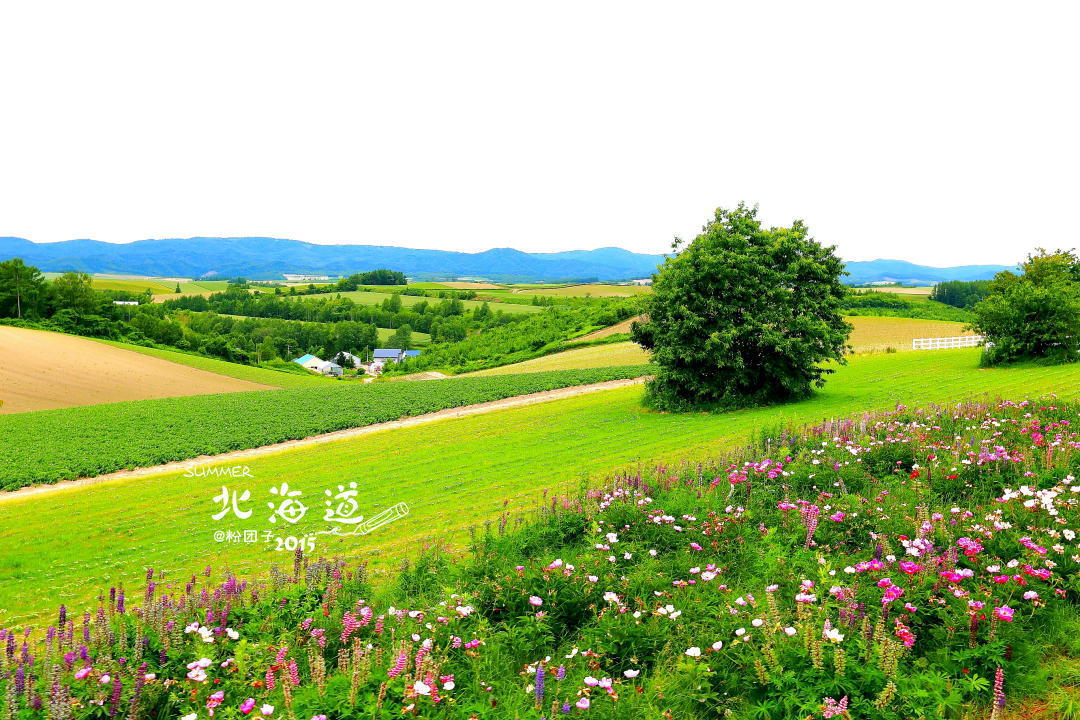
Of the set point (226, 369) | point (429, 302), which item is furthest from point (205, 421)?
point (429, 302)

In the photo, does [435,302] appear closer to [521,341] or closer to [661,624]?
[521,341]

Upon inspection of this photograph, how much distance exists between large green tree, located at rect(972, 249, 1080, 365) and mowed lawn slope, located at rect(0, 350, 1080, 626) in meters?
1.56

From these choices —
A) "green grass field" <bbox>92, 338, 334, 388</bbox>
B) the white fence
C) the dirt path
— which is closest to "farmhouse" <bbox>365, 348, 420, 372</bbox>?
"green grass field" <bbox>92, 338, 334, 388</bbox>

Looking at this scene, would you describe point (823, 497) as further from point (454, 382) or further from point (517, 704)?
point (454, 382)

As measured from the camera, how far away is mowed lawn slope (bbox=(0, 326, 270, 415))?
49156 mm

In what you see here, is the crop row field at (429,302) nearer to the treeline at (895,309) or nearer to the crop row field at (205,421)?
the treeline at (895,309)

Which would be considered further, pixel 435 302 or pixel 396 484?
pixel 435 302

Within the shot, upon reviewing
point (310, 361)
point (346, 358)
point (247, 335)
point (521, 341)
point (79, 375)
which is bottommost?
point (310, 361)

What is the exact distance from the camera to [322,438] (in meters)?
27.7

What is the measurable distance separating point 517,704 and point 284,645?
1.73 meters

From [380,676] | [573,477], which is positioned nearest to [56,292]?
[573,477]

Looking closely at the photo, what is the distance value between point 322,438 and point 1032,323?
29652mm

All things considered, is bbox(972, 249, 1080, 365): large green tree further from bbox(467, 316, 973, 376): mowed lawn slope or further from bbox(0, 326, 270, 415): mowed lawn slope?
bbox(0, 326, 270, 415): mowed lawn slope

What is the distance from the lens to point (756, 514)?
7.09m
